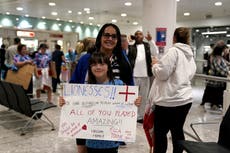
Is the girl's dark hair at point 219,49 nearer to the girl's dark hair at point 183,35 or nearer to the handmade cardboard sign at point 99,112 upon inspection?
the girl's dark hair at point 183,35

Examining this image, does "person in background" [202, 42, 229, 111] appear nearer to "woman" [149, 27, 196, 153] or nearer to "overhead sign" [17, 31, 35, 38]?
"woman" [149, 27, 196, 153]

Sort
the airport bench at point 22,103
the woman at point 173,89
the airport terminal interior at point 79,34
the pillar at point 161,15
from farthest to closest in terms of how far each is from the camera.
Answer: the pillar at point 161,15 → the airport bench at point 22,103 → the airport terminal interior at point 79,34 → the woman at point 173,89

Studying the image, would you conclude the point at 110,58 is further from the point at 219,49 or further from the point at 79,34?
the point at 79,34

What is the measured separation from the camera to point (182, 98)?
2.46 meters

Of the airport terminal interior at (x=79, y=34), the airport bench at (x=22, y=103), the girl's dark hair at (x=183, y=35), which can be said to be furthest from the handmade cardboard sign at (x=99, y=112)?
the airport bench at (x=22, y=103)

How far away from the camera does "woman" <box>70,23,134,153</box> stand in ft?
6.27

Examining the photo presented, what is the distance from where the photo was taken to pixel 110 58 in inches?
76.7

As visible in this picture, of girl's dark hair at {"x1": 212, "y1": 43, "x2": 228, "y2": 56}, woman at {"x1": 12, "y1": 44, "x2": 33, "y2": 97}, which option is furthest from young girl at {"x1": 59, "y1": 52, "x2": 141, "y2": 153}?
girl's dark hair at {"x1": 212, "y1": 43, "x2": 228, "y2": 56}

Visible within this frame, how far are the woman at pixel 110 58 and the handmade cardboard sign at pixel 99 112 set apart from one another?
0.14m

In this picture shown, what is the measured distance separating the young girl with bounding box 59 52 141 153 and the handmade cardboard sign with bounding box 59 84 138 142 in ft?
0.20

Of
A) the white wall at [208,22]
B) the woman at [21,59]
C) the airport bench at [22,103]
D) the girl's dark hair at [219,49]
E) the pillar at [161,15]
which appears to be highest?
the white wall at [208,22]

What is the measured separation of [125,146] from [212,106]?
3.45 meters

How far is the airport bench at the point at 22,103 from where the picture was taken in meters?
3.89

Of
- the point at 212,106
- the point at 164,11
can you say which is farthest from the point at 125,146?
the point at 212,106
